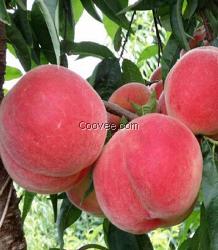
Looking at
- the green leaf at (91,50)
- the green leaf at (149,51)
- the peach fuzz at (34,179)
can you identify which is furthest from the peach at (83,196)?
the green leaf at (149,51)

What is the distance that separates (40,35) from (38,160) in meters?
0.40

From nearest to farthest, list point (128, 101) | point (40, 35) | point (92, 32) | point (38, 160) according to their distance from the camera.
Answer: point (38, 160) → point (128, 101) → point (40, 35) → point (92, 32)

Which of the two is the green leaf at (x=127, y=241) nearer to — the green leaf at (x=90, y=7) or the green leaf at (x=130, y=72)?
the green leaf at (x=130, y=72)

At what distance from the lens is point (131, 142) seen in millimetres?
753

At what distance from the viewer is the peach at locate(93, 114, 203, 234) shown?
0.73m

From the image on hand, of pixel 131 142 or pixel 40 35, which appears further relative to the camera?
pixel 40 35

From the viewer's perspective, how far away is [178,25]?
38.1 inches

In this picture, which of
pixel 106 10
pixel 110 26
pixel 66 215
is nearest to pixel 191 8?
pixel 106 10

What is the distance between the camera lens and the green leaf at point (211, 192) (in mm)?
769

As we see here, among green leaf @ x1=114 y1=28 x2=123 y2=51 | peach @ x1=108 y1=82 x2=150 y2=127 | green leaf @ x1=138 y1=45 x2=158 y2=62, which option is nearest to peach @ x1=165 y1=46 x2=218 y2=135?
peach @ x1=108 y1=82 x2=150 y2=127

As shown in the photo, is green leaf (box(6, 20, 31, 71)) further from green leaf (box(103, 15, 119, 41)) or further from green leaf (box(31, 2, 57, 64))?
green leaf (box(103, 15, 119, 41))

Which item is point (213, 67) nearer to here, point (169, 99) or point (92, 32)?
point (169, 99)

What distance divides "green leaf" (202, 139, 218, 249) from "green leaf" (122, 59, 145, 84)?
39cm

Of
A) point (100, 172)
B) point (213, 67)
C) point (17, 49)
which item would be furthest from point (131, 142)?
point (17, 49)
